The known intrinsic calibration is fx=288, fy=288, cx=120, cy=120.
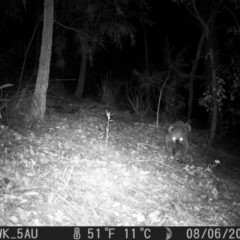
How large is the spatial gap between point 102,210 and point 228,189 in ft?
9.99

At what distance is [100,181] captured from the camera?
4559 millimetres

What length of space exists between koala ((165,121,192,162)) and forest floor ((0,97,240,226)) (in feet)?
0.95

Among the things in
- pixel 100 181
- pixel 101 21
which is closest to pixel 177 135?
pixel 100 181

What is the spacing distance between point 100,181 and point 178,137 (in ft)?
8.00

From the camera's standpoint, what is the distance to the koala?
635 centimetres

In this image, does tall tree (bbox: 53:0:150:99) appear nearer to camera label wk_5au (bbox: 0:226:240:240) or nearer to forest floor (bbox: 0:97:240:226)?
forest floor (bbox: 0:97:240:226)

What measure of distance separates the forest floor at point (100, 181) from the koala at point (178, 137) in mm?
289

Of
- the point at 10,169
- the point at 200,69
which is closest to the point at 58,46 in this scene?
the point at 10,169

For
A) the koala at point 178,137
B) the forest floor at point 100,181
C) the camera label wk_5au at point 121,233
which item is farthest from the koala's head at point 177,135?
the camera label wk_5au at point 121,233

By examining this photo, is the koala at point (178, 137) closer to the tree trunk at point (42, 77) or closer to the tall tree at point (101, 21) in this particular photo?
the tall tree at point (101, 21)

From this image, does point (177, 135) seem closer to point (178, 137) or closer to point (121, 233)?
point (178, 137)

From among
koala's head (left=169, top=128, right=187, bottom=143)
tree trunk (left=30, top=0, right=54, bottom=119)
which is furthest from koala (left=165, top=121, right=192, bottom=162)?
tree trunk (left=30, top=0, right=54, bottom=119)

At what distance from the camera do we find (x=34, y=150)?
5043mm

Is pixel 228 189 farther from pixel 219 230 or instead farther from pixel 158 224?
pixel 158 224
